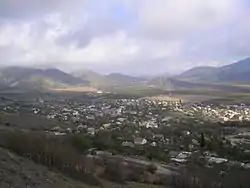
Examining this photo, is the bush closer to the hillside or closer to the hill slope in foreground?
the hill slope in foreground

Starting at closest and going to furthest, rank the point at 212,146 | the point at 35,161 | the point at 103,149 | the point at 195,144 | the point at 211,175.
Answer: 1. the point at 35,161
2. the point at 211,175
3. the point at 103,149
4. the point at 212,146
5. the point at 195,144

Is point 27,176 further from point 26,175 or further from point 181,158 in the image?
point 181,158

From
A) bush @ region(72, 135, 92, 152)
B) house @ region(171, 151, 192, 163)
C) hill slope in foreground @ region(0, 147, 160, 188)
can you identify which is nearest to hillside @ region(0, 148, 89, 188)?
hill slope in foreground @ region(0, 147, 160, 188)

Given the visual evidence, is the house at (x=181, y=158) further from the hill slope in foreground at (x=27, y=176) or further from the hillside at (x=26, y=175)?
the hillside at (x=26, y=175)

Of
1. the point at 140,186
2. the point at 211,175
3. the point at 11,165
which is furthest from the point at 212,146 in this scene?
the point at 11,165

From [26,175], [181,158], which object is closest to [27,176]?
[26,175]

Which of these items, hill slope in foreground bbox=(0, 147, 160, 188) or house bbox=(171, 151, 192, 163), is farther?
house bbox=(171, 151, 192, 163)

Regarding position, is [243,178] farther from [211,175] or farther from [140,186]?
[140,186]

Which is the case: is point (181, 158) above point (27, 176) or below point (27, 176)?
below

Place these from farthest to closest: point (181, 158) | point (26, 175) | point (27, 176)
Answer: point (181, 158), point (26, 175), point (27, 176)

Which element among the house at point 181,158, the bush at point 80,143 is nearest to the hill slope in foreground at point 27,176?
the bush at point 80,143

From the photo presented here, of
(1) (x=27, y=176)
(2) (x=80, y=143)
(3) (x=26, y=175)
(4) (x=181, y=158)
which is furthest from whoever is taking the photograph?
(4) (x=181, y=158)
